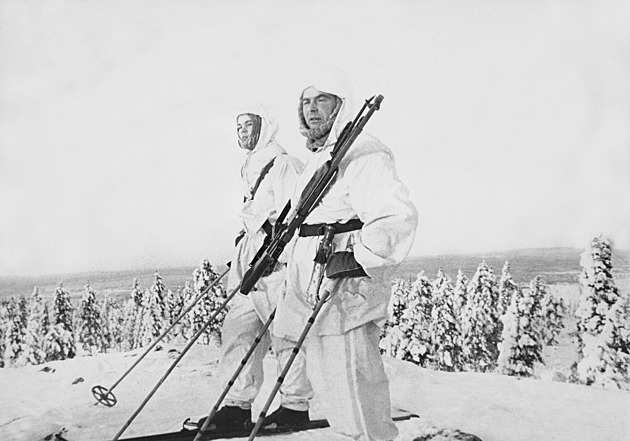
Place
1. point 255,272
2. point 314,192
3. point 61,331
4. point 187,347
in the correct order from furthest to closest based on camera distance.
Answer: point 61,331 → point 187,347 → point 255,272 → point 314,192

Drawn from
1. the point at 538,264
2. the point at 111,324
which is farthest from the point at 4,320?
the point at 538,264

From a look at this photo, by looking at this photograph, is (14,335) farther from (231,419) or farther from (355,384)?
(355,384)

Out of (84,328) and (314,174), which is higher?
(314,174)

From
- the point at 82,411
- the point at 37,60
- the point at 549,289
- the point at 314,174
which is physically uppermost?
the point at 37,60

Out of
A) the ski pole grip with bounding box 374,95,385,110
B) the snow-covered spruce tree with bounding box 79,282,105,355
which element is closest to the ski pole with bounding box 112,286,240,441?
the snow-covered spruce tree with bounding box 79,282,105,355

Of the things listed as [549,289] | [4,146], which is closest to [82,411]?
[4,146]

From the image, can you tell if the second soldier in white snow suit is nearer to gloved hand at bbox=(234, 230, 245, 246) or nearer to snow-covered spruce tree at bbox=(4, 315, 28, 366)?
gloved hand at bbox=(234, 230, 245, 246)

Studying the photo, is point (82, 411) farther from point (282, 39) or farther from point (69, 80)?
point (282, 39)
